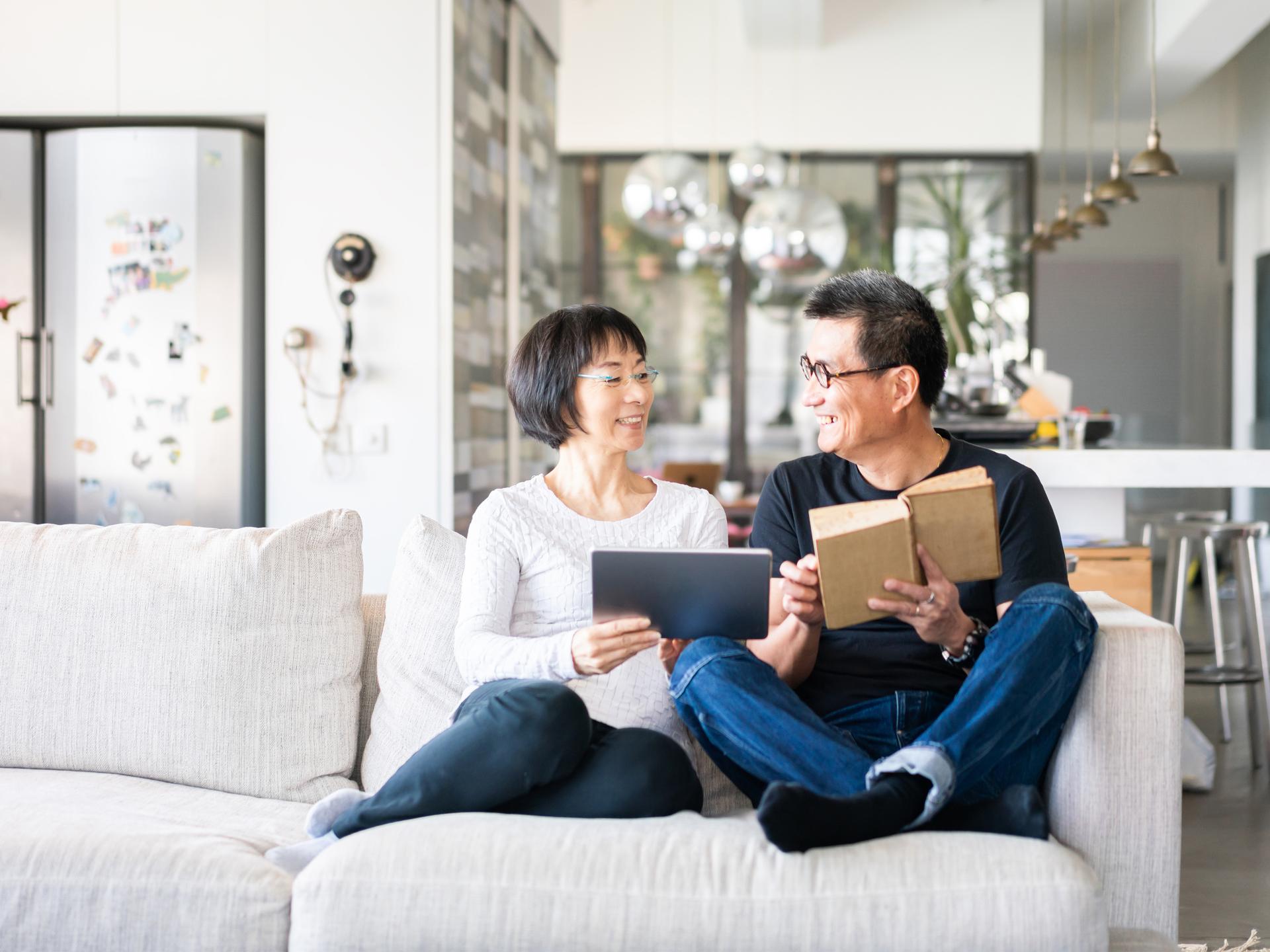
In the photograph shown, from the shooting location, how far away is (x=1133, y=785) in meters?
1.65

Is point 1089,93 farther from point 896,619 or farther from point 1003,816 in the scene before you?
point 1003,816

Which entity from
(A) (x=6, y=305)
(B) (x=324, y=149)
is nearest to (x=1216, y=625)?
(B) (x=324, y=149)

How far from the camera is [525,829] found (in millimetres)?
1553

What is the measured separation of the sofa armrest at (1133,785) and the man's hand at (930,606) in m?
0.20

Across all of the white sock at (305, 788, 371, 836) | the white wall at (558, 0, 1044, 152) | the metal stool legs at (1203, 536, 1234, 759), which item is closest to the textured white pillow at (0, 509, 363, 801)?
the white sock at (305, 788, 371, 836)

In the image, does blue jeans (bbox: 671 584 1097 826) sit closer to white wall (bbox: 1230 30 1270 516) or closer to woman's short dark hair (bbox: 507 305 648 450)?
woman's short dark hair (bbox: 507 305 648 450)

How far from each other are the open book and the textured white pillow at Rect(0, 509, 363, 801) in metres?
0.89

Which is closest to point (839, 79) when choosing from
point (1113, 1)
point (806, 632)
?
point (1113, 1)

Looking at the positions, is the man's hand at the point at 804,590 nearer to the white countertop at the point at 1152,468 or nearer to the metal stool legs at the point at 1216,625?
the white countertop at the point at 1152,468

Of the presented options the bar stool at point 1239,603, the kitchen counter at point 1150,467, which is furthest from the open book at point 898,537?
the bar stool at point 1239,603

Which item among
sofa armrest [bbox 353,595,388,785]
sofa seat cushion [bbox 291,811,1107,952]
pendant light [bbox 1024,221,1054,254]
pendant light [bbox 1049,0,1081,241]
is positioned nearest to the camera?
sofa seat cushion [bbox 291,811,1107,952]

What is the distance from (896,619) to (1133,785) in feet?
1.40

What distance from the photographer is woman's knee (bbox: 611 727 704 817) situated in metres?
1.68

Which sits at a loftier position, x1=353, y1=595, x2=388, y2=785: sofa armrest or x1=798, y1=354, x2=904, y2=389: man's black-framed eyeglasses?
x1=798, y1=354, x2=904, y2=389: man's black-framed eyeglasses
